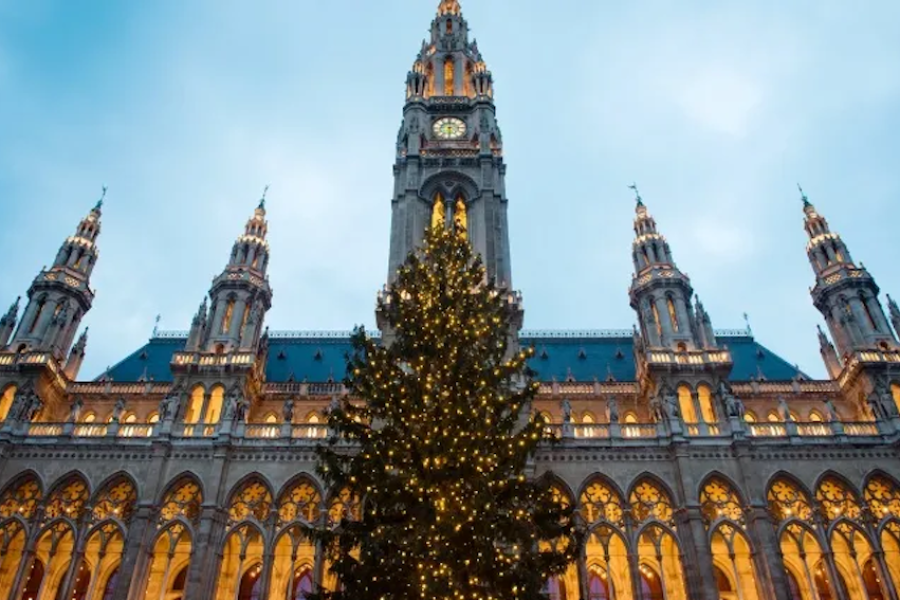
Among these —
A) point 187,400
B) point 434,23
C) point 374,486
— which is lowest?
point 374,486

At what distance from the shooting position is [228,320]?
119ft

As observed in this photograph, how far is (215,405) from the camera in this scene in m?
32.5

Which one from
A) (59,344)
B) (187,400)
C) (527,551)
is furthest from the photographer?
(59,344)

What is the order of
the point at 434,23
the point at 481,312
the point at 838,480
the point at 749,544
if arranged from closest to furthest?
the point at 481,312
the point at 749,544
the point at 838,480
the point at 434,23

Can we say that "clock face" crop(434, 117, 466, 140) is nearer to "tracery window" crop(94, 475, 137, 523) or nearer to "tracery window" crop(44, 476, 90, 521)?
"tracery window" crop(94, 475, 137, 523)

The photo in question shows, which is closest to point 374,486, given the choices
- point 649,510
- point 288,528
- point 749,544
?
point 288,528

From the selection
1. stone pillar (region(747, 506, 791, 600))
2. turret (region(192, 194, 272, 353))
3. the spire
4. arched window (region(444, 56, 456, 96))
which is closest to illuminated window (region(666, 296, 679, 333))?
stone pillar (region(747, 506, 791, 600))

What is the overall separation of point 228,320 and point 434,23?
34413 mm

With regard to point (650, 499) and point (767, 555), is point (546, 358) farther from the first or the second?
point (767, 555)

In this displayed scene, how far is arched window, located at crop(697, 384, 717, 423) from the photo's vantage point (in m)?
30.9

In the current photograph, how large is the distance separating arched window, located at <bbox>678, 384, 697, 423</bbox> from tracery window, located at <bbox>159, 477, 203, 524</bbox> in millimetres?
21640

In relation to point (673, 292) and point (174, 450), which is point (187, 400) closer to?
point (174, 450)

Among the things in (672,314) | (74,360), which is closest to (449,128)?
(672,314)

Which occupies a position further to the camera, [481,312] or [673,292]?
[673,292]
